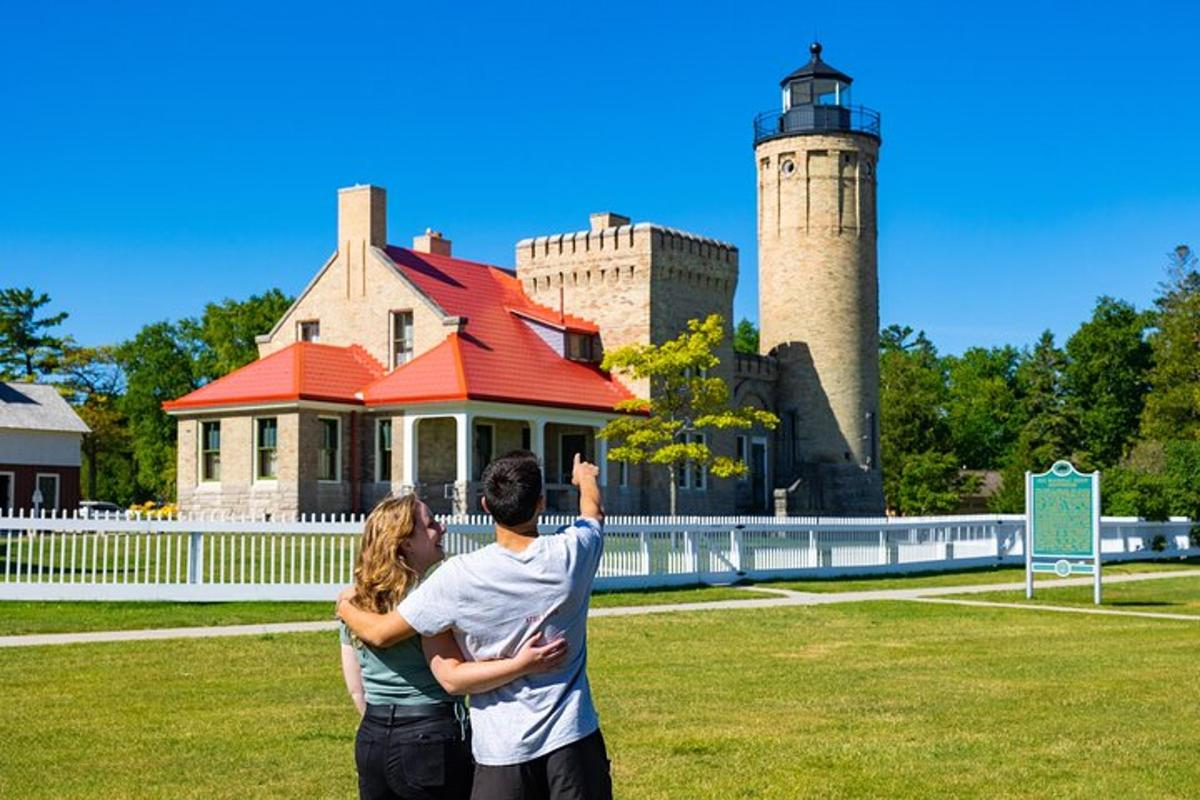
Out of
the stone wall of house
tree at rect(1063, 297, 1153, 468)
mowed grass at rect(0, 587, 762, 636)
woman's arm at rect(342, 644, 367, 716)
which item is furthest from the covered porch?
tree at rect(1063, 297, 1153, 468)

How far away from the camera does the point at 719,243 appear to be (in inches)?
1780

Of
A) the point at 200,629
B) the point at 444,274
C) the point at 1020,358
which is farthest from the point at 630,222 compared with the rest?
the point at 1020,358

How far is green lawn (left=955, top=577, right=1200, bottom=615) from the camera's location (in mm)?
23109

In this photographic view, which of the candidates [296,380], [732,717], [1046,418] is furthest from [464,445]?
[1046,418]

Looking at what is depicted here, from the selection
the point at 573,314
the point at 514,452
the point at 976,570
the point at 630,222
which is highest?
the point at 630,222

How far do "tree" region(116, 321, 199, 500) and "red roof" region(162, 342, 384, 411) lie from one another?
28.6m

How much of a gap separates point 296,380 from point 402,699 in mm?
33301

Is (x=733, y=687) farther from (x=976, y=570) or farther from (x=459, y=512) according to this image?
(x=459, y=512)

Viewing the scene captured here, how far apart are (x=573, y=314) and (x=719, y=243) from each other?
5.08m

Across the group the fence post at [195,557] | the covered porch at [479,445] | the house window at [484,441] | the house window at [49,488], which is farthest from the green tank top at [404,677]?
the house window at [49,488]

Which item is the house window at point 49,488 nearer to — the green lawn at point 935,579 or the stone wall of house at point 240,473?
the stone wall of house at point 240,473

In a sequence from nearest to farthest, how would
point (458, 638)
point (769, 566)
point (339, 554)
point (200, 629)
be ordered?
point (458, 638) < point (200, 629) < point (339, 554) < point (769, 566)

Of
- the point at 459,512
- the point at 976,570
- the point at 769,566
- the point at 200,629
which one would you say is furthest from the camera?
the point at 459,512

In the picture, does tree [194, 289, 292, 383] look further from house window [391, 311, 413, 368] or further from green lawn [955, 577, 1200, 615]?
green lawn [955, 577, 1200, 615]
